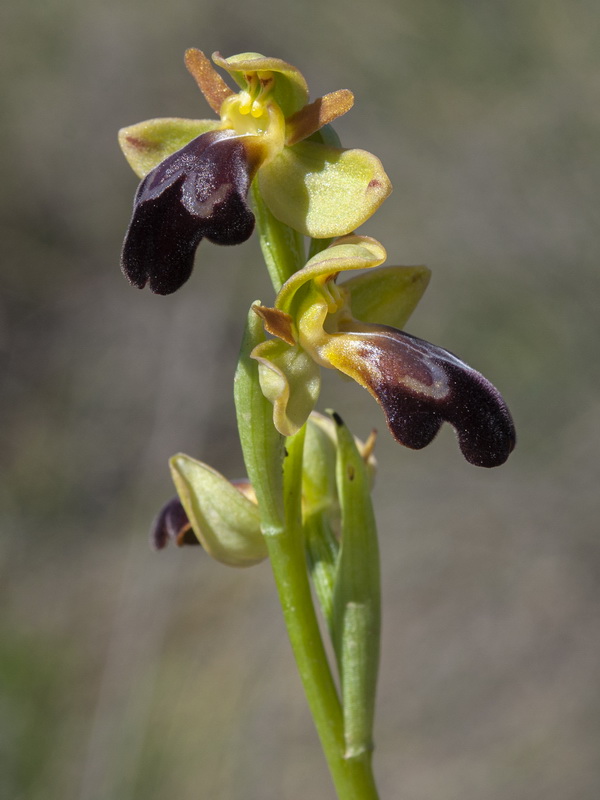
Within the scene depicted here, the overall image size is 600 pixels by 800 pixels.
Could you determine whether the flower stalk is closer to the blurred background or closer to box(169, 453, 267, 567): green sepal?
box(169, 453, 267, 567): green sepal

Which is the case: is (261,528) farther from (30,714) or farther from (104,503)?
(104,503)

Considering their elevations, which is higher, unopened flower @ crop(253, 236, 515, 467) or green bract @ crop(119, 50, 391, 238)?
green bract @ crop(119, 50, 391, 238)

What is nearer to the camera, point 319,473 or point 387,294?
point 387,294

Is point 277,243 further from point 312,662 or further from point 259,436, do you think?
point 312,662

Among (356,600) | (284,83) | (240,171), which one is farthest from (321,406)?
(240,171)

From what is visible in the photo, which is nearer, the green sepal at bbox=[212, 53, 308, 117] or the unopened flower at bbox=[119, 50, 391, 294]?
the unopened flower at bbox=[119, 50, 391, 294]

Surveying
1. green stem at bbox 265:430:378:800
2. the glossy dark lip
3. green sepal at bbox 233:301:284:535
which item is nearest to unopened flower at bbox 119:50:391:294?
the glossy dark lip
